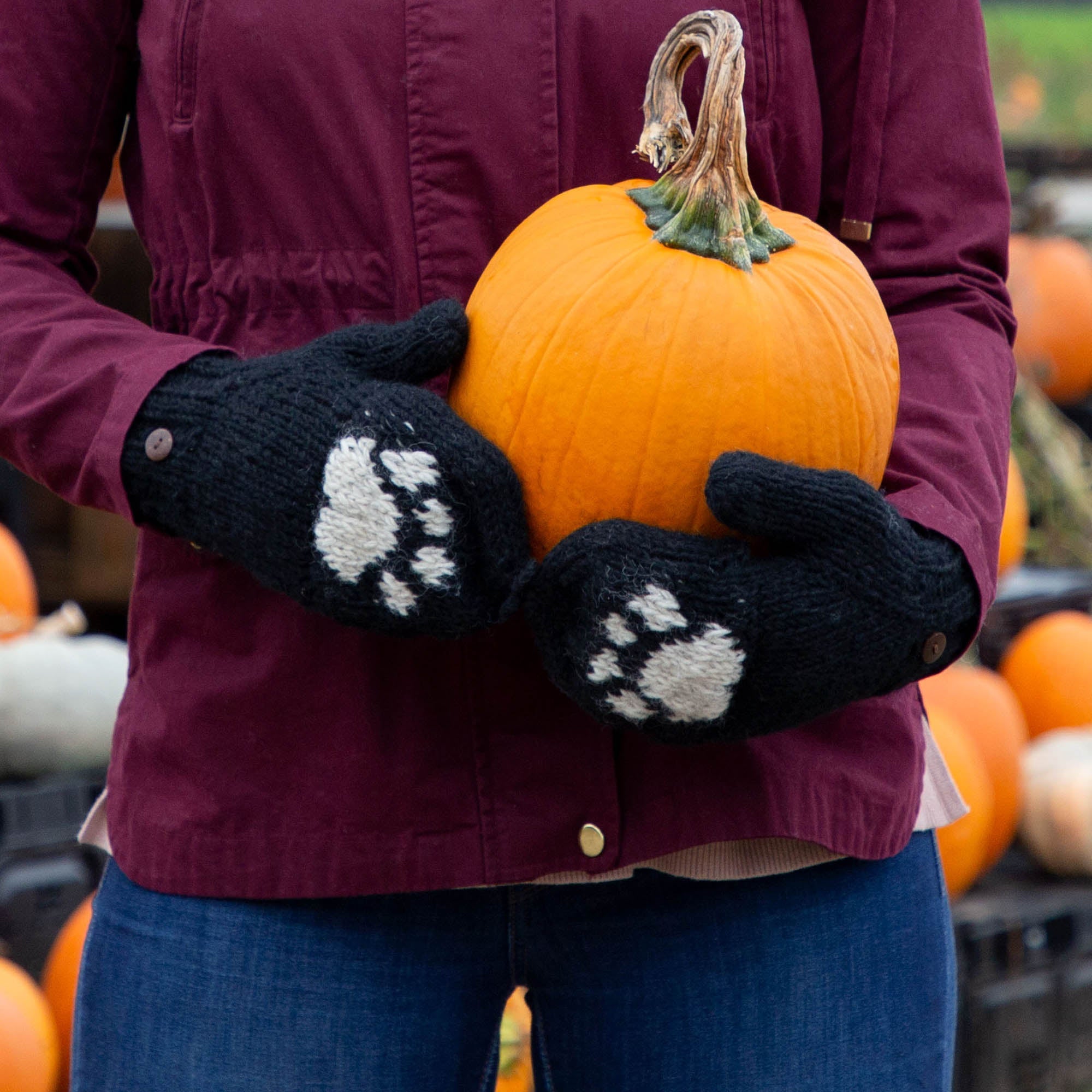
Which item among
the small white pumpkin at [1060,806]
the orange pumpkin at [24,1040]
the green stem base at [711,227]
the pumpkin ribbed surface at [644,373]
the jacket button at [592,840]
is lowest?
the small white pumpkin at [1060,806]

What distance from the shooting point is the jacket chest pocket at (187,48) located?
1014 millimetres

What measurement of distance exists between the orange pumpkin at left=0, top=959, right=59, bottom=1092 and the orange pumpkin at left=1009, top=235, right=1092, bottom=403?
10.1ft

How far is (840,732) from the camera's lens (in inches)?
42.9

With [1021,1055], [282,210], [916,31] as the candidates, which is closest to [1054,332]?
[1021,1055]

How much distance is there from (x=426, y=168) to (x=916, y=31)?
0.39 meters

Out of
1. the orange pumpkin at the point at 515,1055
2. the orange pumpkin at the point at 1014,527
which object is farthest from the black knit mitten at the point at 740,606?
the orange pumpkin at the point at 1014,527

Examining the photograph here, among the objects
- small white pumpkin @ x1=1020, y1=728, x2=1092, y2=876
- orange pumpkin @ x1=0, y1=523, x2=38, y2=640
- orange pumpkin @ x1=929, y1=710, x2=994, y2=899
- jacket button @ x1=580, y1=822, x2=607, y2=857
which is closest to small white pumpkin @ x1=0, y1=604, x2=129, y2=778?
orange pumpkin @ x1=0, y1=523, x2=38, y2=640

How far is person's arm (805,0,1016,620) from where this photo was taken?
3.56 ft

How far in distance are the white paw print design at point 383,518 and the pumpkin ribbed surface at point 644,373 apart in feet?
0.35

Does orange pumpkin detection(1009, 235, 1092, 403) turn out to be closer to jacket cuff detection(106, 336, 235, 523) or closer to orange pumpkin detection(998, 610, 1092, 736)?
orange pumpkin detection(998, 610, 1092, 736)

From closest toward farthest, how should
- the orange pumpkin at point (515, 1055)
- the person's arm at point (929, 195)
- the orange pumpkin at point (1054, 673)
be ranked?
the person's arm at point (929, 195) → the orange pumpkin at point (515, 1055) → the orange pumpkin at point (1054, 673)

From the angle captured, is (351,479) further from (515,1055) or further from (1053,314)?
(1053,314)

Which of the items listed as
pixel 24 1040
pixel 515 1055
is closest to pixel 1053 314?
pixel 515 1055

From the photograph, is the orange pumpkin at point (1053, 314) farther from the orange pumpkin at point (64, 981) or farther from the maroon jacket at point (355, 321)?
the maroon jacket at point (355, 321)
